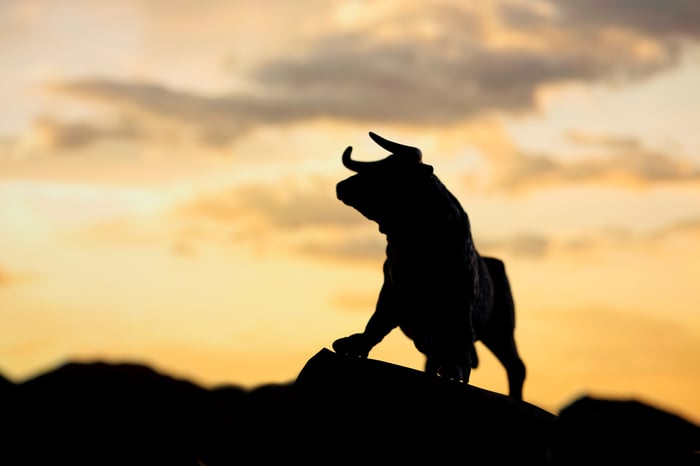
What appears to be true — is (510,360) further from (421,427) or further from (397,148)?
(397,148)

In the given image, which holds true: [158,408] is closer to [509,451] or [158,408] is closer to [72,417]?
[72,417]

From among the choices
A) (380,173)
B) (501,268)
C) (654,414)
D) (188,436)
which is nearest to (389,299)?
(380,173)

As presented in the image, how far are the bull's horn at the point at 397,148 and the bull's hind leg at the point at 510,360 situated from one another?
3353mm

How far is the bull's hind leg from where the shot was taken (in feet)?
36.7

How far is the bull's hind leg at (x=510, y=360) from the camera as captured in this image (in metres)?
11.2

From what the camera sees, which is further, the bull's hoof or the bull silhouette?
the bull's hoof

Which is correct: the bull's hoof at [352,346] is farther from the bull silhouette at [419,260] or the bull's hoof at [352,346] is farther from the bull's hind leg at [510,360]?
the bull's hind leg at [510,360]

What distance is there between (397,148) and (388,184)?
13.8 inches

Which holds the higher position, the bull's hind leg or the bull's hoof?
the bull's hind leg

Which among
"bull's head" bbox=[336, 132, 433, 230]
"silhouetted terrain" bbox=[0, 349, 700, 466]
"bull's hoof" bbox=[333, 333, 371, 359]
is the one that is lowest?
"silhouetted terrain" bbox=[0, 349, 700, 466]

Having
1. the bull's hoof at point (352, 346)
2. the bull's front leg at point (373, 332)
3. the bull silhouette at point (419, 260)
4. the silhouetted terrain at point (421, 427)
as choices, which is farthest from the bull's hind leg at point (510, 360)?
the bull's hoof at point (352, 346)

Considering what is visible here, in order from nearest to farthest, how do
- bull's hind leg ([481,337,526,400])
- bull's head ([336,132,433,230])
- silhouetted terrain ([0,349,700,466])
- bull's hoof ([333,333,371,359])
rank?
silhouetted terrain ([0,349,700,466]) < bull's head ([336,132,433,230]) < bull's hoof ([333,333,371,359]) < bull's hind leg ([481,337,526,400])

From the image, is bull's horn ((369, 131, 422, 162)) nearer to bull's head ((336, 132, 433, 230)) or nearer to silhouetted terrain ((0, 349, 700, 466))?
bull's head ((336, 132, 433, 230))

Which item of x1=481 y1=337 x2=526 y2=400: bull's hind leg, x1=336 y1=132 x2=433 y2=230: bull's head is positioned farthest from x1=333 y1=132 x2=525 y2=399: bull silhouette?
x1=481 y1=337 x2=526 y2=400: bull's hind leg
